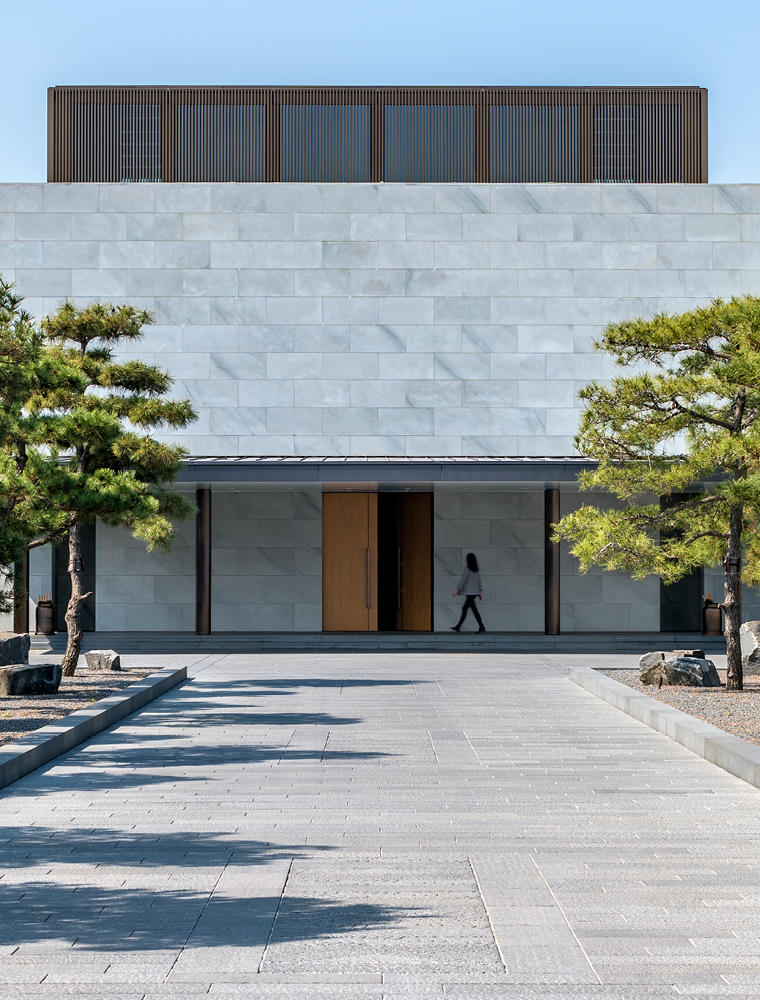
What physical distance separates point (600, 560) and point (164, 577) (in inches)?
544

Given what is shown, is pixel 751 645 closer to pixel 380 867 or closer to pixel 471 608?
pixel 471 608

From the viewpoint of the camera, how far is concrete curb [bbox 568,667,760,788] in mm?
10422

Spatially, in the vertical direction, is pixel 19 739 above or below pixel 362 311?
below

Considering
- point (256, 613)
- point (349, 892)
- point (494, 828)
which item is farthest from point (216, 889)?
point (256, 613)

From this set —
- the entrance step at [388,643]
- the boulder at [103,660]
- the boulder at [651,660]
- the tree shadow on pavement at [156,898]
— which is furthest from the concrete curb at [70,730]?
the entrance step at [388,643]

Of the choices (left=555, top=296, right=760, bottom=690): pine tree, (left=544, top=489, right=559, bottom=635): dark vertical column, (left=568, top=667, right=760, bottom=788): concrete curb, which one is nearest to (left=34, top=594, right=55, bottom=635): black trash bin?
(left=544, top=489, right=559, bottom=635): dark vertical column

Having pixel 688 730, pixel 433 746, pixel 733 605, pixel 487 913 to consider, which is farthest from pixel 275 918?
pixel 733 605

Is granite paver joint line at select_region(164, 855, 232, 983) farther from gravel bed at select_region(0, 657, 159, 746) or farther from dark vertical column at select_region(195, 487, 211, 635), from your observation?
dark vertical column at select_region(195, 487, 211, 635)

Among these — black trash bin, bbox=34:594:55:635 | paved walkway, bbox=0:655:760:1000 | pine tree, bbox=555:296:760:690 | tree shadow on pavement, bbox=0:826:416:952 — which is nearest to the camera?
paved walkway, bbox=0:655:760:1000

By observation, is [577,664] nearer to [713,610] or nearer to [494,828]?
[713,610]

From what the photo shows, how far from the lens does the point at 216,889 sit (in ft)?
22.1

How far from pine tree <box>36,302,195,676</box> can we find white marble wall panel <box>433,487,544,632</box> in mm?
10021

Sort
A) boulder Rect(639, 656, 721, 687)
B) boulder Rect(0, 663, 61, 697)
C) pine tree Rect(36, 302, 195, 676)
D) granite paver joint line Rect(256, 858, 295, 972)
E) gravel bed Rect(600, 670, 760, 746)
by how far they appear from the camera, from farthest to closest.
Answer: boulder Rect(639, 656, 721, 687), pine tree Rect(36, 302, 195, 676), boulder Rect(0, 663, 61, 697), gravel bed Rect(600, 670, 760, 746), granite paver joint line Rect(256, 858, 295, 972)

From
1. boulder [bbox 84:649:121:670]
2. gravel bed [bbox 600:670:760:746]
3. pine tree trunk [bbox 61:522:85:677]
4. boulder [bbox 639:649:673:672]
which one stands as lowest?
gravel bed [bbox 600:670:760:746]
